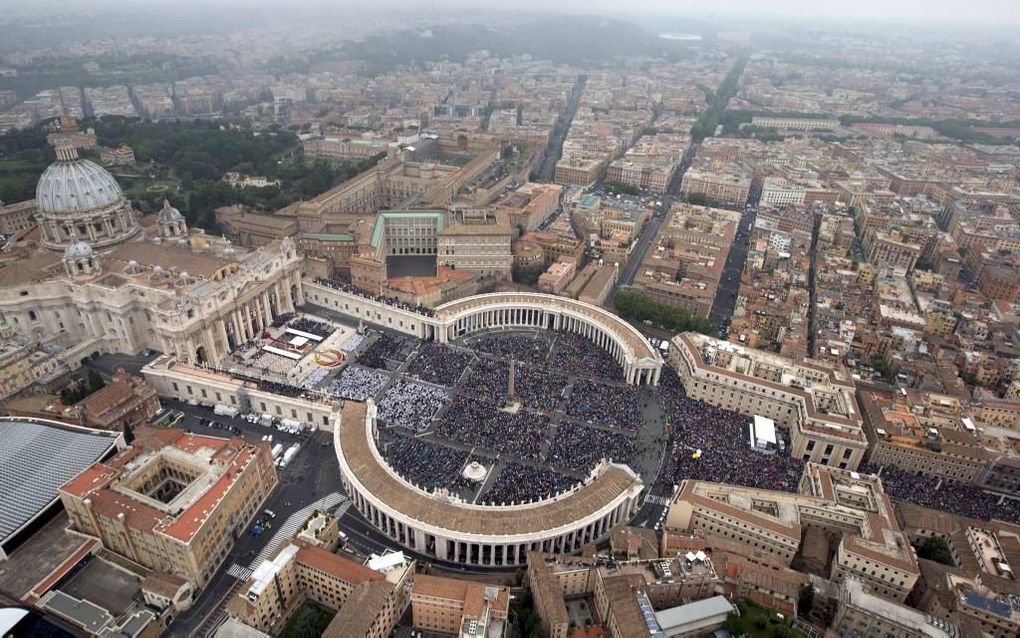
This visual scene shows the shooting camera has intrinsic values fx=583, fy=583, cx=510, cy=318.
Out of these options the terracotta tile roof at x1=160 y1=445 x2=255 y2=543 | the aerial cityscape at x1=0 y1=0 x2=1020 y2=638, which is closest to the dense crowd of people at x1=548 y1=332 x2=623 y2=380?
Answer: the aerial cityscape at x1=0 y1=0 x2=1020 y2=638

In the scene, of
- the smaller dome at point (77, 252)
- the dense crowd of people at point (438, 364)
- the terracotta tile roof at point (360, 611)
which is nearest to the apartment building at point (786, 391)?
the dense crowd of people at point (438, 364)

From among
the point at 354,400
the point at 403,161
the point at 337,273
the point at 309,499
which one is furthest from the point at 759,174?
the point at 309,499

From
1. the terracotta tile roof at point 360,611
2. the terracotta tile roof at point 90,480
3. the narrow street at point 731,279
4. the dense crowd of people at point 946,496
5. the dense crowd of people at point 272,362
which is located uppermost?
the terracotta tile roof at point 90,480

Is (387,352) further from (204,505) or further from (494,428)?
(204,505)

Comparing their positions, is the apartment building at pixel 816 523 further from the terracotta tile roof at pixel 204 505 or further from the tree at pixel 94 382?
the tree at pixel 94 382

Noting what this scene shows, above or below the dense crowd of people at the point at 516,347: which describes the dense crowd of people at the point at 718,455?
above

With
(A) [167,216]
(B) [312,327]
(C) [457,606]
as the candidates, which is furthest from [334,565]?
(A) [167,216]

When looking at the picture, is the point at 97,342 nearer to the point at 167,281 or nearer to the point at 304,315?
the point at 167,281
